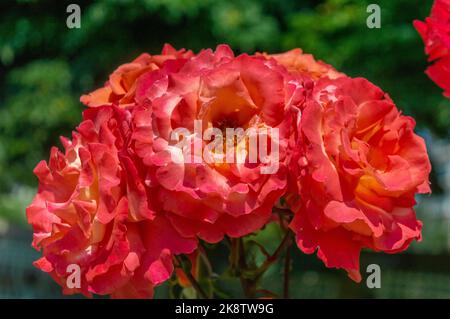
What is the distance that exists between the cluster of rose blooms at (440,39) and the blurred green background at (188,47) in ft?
6.13

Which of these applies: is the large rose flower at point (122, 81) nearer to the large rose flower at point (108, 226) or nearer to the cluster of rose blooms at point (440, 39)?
the large rose flower at point (108, 226)

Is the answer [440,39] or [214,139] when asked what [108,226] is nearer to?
[214,139]

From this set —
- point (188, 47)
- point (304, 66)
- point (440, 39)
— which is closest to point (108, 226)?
point (304, 66)

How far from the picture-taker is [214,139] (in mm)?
508

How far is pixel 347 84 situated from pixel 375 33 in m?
2.58

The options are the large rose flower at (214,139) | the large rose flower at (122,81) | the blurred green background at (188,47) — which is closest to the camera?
the large rose flower at (214,139)

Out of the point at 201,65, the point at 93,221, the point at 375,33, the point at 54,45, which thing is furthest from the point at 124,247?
the point at 54,45

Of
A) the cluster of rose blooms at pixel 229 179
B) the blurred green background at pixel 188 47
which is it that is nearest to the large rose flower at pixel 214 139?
the cluster of rose blooms at pixel 229 179

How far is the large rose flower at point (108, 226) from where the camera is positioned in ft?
1.61

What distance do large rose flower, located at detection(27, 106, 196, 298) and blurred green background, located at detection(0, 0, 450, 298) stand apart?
2.08 meters

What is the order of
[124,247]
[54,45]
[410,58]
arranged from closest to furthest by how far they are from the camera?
[124,247] < [410,58] < [54,45]

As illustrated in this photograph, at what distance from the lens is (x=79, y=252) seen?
1.67ft

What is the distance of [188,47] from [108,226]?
277 cm
